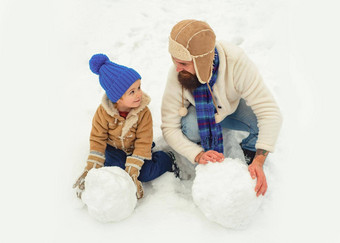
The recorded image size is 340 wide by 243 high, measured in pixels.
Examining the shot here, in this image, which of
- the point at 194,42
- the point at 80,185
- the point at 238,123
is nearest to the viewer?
the point at 194,42

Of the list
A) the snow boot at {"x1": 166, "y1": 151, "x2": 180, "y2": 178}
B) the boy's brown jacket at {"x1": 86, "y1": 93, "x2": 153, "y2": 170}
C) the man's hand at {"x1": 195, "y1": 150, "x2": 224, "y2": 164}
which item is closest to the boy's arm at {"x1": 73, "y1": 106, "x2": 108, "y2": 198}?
the boy's brown jacket at {"x1": 86, "y1": 93, "x2": 153, "y2": 170}

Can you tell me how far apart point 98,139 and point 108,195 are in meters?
0.36

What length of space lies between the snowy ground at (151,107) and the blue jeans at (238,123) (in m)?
0.14

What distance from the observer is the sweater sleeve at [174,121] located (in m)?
1.48

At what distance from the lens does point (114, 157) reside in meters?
1.69

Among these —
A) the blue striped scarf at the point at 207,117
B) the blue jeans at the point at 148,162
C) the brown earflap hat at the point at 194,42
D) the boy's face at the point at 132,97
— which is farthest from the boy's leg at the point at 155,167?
the brown earflap hat at the point at 194,42

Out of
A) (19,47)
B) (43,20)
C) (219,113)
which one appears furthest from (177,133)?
(43,20)

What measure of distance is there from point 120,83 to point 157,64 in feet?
3.46

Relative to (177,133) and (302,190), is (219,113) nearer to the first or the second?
(177,133)

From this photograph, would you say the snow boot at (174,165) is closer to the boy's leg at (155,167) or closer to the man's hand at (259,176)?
the boy's leg at (155,167)

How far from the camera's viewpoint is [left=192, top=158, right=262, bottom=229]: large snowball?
127 cm

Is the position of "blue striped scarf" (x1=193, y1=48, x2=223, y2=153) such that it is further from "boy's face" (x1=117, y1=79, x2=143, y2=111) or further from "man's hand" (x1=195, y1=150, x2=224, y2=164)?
"boy's face" (x1=117, y1=79, x2=143, y2=111)

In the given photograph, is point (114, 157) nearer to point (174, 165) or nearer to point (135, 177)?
point (135, 177)

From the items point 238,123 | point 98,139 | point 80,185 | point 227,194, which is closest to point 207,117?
point 238,123
